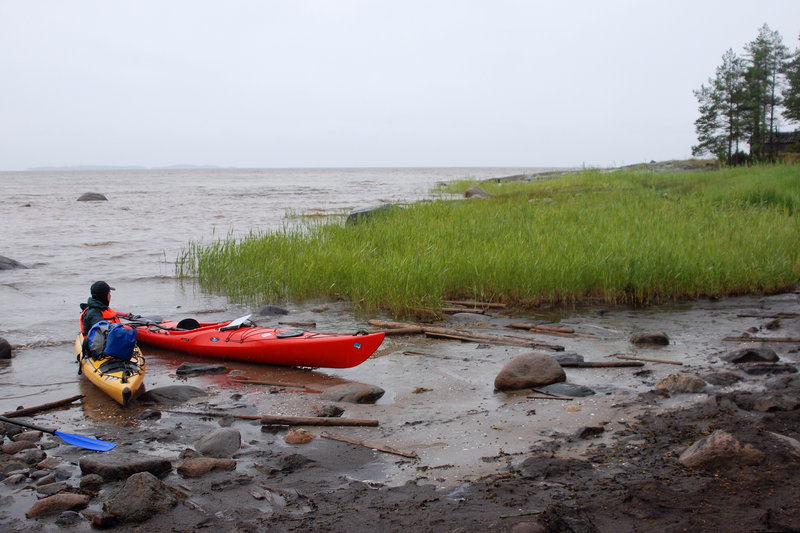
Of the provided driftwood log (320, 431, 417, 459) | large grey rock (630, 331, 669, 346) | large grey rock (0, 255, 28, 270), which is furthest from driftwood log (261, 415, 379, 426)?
large grey rock (0, 255, 28, 270)

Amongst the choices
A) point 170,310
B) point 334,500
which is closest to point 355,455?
point 334,500

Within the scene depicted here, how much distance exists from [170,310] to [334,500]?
687 centimetres

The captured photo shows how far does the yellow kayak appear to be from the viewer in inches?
208

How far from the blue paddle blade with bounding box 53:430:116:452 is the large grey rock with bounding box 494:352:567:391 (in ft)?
9.58

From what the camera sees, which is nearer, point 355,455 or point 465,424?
point 355,455

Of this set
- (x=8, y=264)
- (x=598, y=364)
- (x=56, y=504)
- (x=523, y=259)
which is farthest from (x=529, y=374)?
(x=8, y=264)

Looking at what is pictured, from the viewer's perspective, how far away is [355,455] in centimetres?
396

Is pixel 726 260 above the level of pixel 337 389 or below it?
above

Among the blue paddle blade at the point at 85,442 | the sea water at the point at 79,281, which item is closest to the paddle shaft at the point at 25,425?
the blue paddle blade at the point at 85,442

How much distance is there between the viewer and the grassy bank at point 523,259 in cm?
833

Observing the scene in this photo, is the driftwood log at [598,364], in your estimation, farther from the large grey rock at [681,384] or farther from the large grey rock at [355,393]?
the large grey rock at [355,393]

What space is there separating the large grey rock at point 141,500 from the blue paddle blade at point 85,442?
3.12 ft

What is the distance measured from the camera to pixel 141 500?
3.22 meters

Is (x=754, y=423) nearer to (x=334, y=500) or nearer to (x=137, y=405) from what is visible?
(x=334, y=500)
